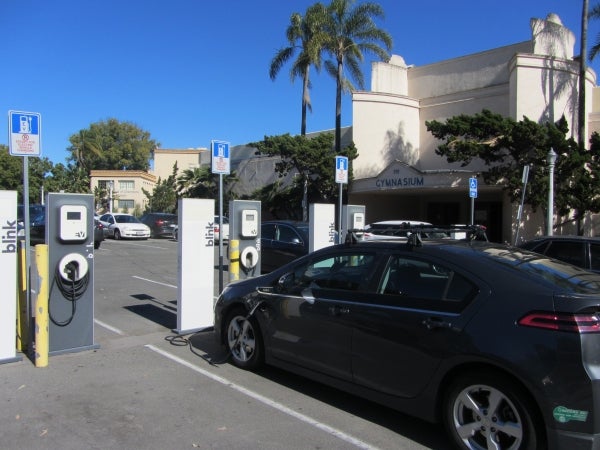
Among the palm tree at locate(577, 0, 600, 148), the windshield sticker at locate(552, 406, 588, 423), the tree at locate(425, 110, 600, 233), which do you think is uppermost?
the palm tree at locate(577, 0, 600, 148)

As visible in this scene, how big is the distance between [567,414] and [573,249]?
5.27 m

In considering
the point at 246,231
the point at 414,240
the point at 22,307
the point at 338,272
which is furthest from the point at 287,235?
the point at 414,240

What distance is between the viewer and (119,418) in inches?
168

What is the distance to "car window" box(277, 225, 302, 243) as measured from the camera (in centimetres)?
1279

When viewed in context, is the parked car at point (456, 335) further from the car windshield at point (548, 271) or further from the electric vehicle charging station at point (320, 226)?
the electric vehicle charging station at point (320, 226)

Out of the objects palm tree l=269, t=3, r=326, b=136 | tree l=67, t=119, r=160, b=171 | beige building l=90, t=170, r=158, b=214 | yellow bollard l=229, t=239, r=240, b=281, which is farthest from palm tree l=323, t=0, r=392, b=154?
tree l=67, t=119, r=160, b=171

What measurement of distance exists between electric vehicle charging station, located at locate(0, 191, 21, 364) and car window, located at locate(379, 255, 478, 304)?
3899mm

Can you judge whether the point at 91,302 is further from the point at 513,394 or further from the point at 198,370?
the point at 513,394

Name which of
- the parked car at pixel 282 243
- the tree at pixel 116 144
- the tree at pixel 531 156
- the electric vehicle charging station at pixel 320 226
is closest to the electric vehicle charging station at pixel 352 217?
the electric vehicle charging station at pixel 320 226

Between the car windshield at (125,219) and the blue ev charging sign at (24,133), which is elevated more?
the blue ev charging sign at (24,133)

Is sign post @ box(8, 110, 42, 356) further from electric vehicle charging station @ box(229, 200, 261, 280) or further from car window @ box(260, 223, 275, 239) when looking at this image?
car window @ box(260, 223, 275, 239)

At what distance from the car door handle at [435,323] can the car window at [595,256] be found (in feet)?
15.9

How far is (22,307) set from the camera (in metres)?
5.95

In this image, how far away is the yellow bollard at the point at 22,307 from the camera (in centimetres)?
585
